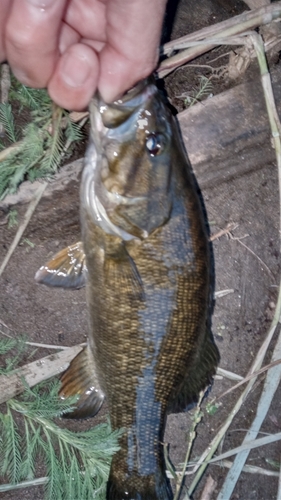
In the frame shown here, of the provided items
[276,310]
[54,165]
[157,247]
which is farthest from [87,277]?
[276,310]

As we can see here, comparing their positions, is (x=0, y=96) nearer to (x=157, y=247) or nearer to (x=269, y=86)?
(x=157, y=247)

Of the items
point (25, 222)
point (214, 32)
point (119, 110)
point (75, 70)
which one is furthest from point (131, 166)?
point (214, 32)

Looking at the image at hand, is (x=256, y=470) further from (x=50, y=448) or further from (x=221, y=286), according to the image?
(x=50, y=448)

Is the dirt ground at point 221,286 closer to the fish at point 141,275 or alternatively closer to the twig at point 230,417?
the twig at point 230,417

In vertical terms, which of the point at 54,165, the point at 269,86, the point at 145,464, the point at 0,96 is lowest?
the point at 145,464

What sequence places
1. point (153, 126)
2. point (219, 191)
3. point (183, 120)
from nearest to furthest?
point (153, 126) → point (183, 120) → point (219, 191)

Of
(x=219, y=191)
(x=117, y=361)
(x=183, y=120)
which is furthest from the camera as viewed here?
(x=219, y=191)

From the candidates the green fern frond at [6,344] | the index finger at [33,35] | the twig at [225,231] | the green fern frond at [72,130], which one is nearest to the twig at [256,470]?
the twig at [225,231]
